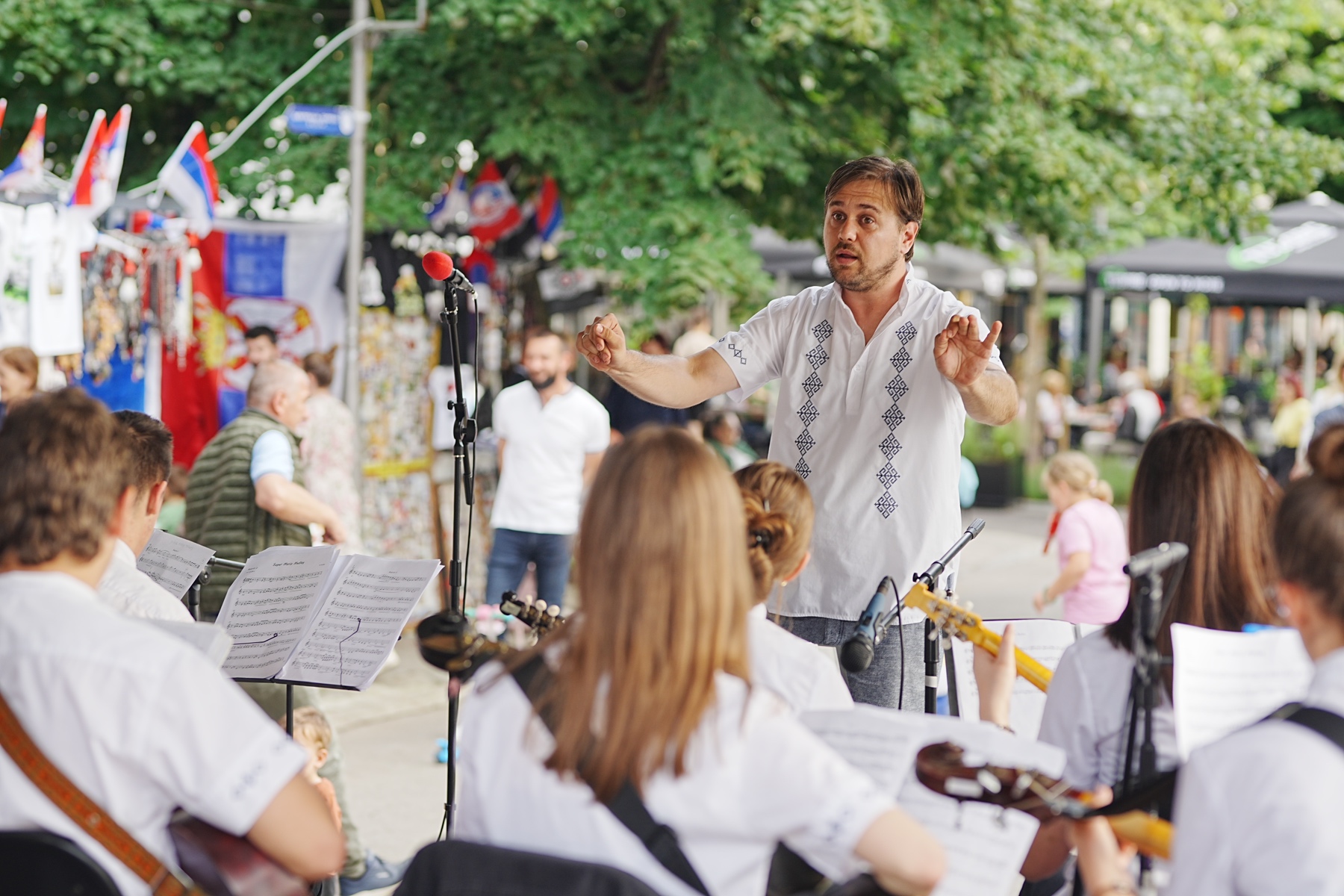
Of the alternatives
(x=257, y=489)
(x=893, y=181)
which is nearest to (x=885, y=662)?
(x=893, y=181)

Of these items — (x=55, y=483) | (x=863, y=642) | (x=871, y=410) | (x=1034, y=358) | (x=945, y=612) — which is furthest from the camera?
(x=1034, y=358)

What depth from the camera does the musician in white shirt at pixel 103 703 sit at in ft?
6.59

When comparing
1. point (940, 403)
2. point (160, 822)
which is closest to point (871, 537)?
point (940, 403)

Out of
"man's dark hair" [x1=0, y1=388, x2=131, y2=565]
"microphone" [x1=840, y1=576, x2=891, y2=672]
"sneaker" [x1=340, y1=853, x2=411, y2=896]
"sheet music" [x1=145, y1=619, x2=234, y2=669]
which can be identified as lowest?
"sneaker" [x1=340, y1=853, x2=411, y2=896]

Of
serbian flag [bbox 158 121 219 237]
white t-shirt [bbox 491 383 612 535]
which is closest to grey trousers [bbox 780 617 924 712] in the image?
white t-shirt [bbox 491 383 612 535]

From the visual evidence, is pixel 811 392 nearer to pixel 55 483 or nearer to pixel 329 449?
pixel 55 483

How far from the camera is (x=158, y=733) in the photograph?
200 centimetres

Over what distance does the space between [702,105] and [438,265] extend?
4.87 m

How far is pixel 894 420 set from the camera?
12.1 feet

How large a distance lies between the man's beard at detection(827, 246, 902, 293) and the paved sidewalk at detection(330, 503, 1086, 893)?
61.6 inches

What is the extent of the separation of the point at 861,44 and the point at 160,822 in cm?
677

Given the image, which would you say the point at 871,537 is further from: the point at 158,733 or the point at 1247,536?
the point at 158,733

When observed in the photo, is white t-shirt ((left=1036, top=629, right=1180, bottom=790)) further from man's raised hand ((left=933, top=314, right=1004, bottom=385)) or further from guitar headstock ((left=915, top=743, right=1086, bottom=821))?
man's raised hand ((left=933, top=314, right=1004, bottom=385))

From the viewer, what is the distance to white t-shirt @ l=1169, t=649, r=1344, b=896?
1.80 meters
